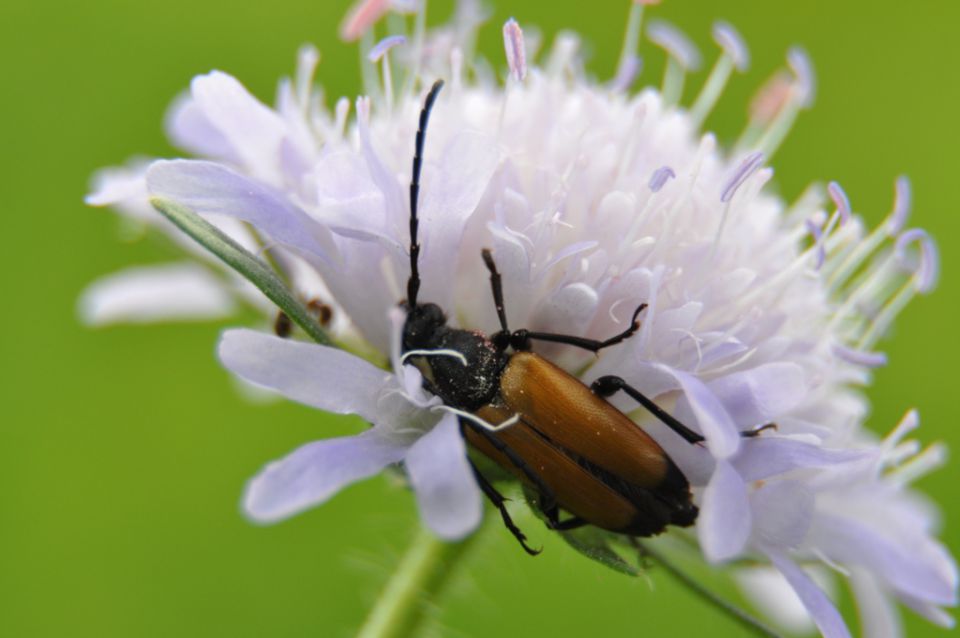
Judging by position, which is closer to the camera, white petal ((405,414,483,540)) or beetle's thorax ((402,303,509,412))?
white petal ((405,414,483,540))

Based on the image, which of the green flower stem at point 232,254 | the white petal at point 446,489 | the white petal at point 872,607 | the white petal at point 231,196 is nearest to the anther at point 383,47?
the white petal at point 231,196

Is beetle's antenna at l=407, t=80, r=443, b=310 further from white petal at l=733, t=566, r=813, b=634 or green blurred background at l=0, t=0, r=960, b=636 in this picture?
green blurred background at l=0, t=0, r=960, b=636

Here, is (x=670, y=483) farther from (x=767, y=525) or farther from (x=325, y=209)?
(x=325, y=209)

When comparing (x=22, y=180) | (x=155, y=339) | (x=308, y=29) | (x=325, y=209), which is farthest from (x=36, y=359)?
(x=325, y=209)

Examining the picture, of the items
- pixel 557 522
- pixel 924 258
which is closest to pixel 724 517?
pixel 557 522

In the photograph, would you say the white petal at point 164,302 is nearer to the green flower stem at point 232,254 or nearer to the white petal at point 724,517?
the green flower stem at point 232,254

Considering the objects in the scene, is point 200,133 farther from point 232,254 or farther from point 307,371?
point 307,371

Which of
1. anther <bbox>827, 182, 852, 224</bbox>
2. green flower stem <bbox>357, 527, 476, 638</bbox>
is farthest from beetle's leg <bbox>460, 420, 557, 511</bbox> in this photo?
anther <bbox>827, 182, 852, 224</bbox>
